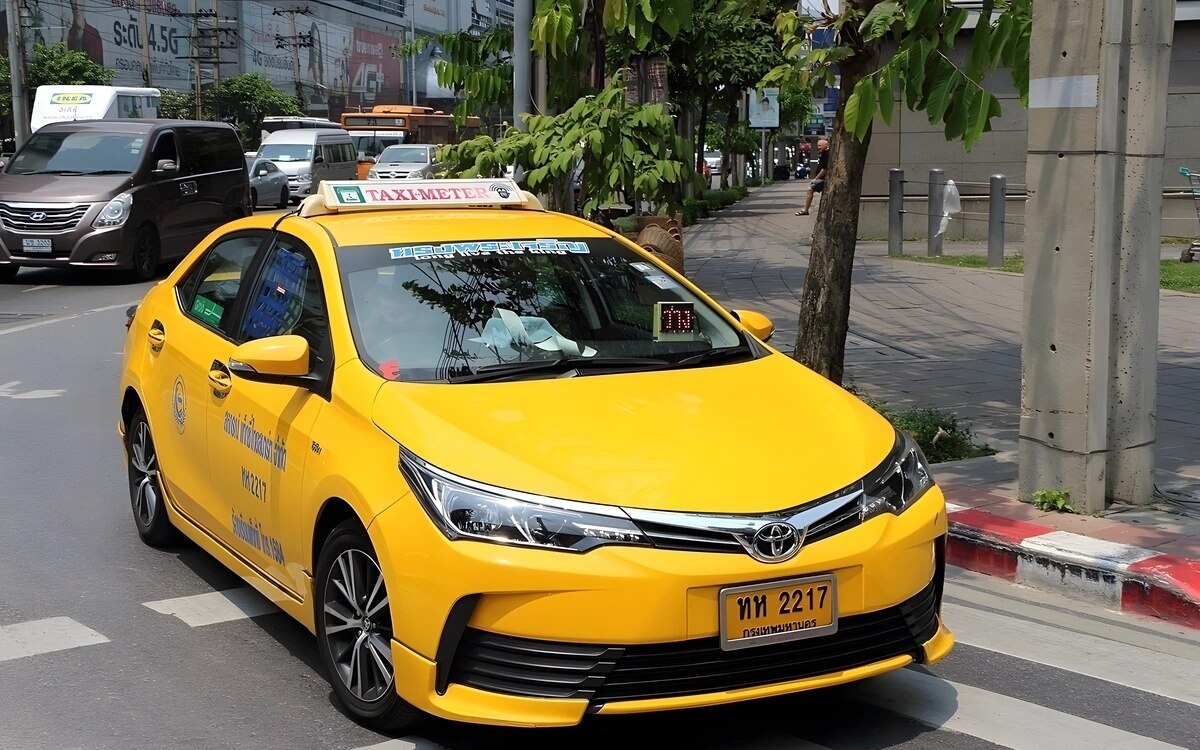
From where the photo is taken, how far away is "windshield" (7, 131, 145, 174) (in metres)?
18.7

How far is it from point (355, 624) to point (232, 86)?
256 feet

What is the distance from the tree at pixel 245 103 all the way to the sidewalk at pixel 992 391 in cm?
5918

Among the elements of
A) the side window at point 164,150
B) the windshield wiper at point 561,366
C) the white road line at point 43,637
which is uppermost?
the side window at point 164,150

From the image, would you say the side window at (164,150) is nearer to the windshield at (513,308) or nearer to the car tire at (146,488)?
the car tire at (146,488)

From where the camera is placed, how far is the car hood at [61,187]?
58.6ft

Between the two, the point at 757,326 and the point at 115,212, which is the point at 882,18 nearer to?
the point at 757,326

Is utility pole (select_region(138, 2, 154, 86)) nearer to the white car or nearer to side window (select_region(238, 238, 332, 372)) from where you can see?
the white car

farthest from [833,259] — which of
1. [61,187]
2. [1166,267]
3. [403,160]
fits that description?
[403,160]

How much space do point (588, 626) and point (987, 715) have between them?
4.77 feet

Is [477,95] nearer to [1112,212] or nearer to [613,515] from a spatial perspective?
[1112,212]

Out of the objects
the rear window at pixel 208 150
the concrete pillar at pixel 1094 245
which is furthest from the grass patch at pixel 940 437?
the rear window at pixel 208 150

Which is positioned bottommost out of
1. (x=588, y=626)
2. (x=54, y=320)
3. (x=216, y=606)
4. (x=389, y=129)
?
(x=54, y=320)

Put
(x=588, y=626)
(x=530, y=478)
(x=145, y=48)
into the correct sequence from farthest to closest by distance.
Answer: (x=145, y=48) < (x=530, y=478) < (x=588, y=626)

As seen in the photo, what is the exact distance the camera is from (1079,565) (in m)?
5.85
